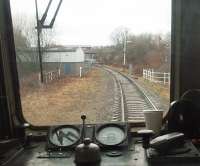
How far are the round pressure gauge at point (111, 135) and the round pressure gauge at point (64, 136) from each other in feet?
0.41

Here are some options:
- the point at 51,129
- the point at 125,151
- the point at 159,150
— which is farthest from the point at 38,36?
the point at 159,150

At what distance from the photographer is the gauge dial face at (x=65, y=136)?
1.67m

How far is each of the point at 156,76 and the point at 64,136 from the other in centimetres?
69

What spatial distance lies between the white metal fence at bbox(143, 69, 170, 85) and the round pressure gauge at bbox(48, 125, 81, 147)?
0.57 meters

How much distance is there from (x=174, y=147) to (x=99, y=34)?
2.71 feet

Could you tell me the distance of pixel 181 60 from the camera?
1.77 meters

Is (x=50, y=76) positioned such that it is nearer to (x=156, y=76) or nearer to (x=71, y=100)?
(x=71, y=100)

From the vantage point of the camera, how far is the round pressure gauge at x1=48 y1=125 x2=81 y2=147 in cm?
167

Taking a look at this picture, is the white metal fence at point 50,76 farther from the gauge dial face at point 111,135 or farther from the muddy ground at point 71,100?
the gauge dial face at point 111,135

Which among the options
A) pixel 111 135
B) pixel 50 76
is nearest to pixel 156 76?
pixel 111 135

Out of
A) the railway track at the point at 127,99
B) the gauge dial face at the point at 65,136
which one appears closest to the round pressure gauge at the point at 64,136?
the gauge dial face at the point at 65,136

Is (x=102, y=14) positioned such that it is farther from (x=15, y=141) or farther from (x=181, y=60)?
(x=15, y=141)

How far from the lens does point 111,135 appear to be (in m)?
1.69

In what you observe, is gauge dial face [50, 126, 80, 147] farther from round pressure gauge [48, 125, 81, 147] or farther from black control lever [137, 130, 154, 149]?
black control lever [137, 130, 154, 149]
